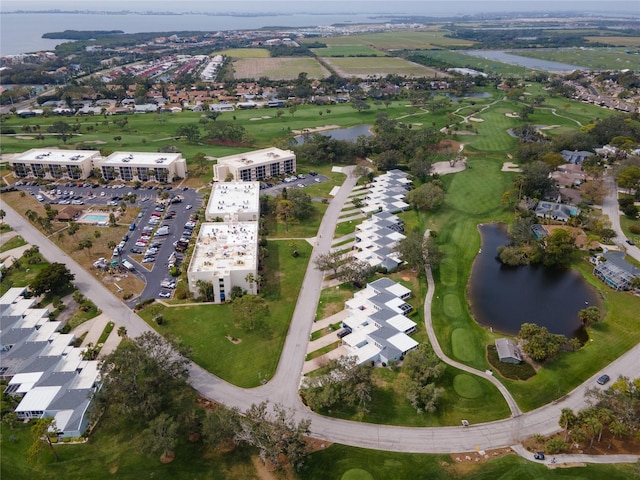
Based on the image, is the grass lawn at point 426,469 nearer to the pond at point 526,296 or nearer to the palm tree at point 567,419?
the palm tree at point 567,419

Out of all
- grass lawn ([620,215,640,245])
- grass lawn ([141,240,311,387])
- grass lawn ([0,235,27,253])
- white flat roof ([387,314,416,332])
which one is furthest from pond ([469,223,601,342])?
grass lawn ([0,235,27,253])

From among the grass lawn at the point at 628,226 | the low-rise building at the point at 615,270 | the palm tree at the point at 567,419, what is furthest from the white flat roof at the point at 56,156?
the grass lawn at the point at 628,226

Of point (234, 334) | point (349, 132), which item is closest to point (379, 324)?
point (234, 334)

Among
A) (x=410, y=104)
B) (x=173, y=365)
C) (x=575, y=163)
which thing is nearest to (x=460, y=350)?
(x=173, y=365)

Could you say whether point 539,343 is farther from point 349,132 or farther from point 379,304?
point 349,132

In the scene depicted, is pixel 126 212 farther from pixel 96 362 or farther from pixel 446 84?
pixel 446 84
